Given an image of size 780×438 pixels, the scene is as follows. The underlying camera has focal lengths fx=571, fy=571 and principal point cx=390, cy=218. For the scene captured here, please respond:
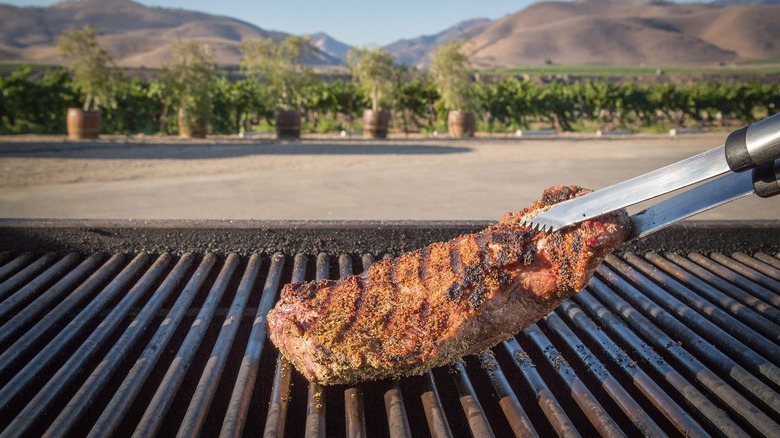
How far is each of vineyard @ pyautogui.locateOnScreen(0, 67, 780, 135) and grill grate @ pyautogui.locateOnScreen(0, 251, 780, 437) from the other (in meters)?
17.9

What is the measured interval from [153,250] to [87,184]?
754 centimetres

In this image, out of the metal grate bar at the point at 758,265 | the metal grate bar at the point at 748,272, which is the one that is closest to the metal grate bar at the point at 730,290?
the metal grate bar at the point at 748,272

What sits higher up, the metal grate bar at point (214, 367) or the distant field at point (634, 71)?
the distant field at point (634, 71)

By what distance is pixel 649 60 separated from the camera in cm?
→ 19062

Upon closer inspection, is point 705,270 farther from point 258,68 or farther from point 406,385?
point 258,68

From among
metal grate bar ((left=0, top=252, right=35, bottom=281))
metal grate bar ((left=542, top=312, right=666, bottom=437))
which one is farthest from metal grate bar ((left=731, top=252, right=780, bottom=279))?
metal grate bar ((left=0, top=252, right=35, bottom=281))

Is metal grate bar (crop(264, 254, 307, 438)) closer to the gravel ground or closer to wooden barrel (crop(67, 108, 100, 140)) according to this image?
the gravel ground

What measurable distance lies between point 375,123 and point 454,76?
365 centimetres

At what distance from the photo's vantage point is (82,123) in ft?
55.6

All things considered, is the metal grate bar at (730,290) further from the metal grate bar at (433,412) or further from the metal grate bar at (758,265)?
the metal grate bar at (433,412)

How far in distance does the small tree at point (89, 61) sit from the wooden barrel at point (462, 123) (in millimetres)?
11400

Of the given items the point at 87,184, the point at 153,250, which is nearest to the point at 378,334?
the point at 153,250

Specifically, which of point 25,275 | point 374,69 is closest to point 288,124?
point 374,69

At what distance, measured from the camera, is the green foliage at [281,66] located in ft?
64.0
